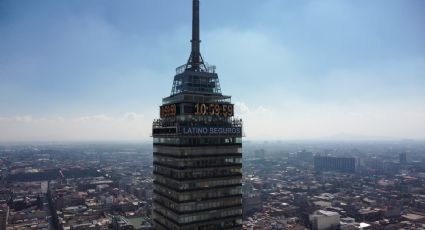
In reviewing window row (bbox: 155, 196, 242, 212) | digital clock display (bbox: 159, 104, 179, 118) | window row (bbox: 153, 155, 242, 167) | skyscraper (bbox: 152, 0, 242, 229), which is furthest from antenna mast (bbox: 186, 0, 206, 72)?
window row (bbox: 155, 196, 242, 212)

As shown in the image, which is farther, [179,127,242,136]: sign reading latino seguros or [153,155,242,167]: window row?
[179,127,242,136]: sign reading latino seguros

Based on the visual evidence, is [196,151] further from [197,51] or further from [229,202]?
[197,51]

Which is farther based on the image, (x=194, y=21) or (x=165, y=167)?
(x=194, y=21)

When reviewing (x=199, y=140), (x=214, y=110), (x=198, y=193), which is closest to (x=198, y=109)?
(x=214, y=110)

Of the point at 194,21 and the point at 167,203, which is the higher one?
the point at 194,21

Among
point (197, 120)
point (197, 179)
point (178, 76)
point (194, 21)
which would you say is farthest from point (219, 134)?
point (194, 21)

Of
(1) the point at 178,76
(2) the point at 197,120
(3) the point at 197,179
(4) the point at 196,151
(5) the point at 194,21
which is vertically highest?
(5) the point at 194,21

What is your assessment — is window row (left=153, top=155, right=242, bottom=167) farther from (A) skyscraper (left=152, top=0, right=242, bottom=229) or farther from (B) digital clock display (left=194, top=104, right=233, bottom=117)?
(B) digital clock display (left=194, top=104, right=233, bottom=117)

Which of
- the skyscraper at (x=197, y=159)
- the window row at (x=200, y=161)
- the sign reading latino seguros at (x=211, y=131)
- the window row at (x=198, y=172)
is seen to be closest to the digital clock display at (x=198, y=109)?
the skyscraper at (x=197, y=159)
